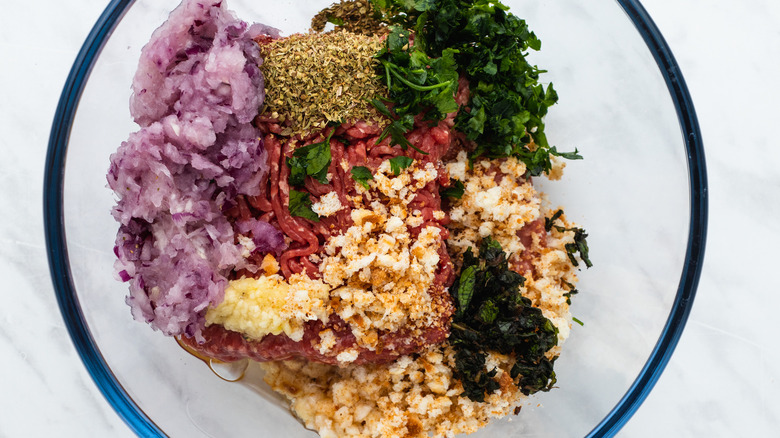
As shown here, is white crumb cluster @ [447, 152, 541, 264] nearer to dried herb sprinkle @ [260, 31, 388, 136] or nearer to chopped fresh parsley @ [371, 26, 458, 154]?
chopped fresh parsley @ [371, 26, 458, 154]

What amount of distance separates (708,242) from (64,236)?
3.14m

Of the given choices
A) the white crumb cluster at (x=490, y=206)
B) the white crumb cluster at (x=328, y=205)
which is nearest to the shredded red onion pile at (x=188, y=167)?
the white crumb cluster at (x=328, y=205)

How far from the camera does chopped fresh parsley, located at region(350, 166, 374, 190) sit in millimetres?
2314

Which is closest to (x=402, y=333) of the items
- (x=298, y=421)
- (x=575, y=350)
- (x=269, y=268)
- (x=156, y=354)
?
(x=269, y=268)

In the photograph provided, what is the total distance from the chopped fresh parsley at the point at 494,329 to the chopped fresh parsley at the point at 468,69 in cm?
50

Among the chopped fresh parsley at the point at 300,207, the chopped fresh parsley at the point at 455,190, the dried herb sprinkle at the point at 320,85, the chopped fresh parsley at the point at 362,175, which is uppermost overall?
the dried herb sprinkle at the point at 320,85

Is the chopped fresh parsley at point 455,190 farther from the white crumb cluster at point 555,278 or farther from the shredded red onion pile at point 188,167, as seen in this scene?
the shredded red onion pile at point 188,167

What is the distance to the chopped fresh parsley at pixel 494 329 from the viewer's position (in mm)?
2422

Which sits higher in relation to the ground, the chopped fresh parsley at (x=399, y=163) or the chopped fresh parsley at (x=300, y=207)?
the chopped fresh parsley at (x=399, y=163)

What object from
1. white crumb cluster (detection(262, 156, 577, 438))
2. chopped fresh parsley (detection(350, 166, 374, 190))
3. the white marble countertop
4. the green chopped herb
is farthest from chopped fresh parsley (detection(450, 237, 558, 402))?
the white marble countertop

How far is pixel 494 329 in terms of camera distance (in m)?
2.42

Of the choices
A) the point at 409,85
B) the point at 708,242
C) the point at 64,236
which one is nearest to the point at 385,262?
the point at 409,85

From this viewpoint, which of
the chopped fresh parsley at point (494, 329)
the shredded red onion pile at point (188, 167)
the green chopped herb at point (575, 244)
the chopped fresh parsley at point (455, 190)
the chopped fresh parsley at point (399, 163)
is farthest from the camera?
the green chopped herb at point (575, 244)

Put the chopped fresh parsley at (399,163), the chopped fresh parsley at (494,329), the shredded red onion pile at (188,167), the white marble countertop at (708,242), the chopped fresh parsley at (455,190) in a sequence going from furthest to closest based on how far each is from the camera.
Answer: the white marble countertop at (708,242) → the chopped fresh parsley at (455,190) → the chopped fresh parsley at (494,329) → the chopped fresh parsley at (399,163) → the shredded red onion pile at (188,167)
